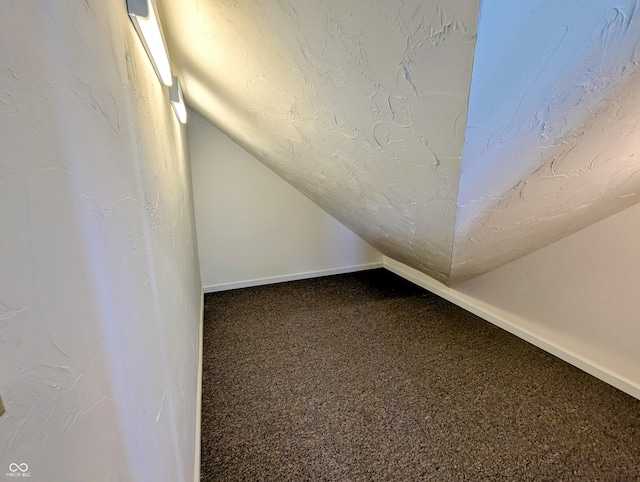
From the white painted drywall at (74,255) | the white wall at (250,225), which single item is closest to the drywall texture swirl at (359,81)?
the white painted drywall at (74,255)

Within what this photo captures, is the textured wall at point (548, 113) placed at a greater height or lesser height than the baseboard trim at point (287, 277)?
greater

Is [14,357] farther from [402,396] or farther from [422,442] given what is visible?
[402,396]

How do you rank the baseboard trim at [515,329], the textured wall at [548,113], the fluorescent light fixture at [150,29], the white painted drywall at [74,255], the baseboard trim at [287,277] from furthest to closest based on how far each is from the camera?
1. the baseboard trim at [287,277]
2. the baseboard trim at [515,329]
3. the fluorescent light fixture at [150,29]
4. the textured wall at [548,113]
5. the white painted drywall at [74,255]

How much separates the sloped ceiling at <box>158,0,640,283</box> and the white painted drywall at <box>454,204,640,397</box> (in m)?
0.27

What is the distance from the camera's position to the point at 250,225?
3.29 metres

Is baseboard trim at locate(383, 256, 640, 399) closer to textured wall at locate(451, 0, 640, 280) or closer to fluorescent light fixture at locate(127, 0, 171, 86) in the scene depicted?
textured wall at locate(451, 0, 640, 280)

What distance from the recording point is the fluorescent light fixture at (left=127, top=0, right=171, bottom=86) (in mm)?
731

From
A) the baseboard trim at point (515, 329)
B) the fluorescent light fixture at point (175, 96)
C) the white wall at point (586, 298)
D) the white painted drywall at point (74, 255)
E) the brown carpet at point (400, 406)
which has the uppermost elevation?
the fluorescent light fixture at point (175, 96)

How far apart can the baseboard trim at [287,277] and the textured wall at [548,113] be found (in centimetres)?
233

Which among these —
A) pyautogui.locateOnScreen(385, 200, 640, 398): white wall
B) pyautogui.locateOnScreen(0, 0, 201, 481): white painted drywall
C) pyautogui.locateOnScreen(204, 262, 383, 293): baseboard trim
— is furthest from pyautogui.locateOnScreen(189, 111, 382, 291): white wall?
pyautogui.locateOnScreen(0, 0, 201, 481): white painted drywall

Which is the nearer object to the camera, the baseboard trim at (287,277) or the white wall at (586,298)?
the white wall at (586,298)

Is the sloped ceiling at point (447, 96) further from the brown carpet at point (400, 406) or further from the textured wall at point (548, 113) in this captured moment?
the brown carpet at point (400, 406)

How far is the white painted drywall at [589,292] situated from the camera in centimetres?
170

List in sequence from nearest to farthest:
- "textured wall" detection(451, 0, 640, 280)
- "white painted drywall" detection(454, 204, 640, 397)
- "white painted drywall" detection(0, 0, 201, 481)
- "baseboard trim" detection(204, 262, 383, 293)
→ "white painted drywall" detection(0, 0, 201, 481) < "textured wall" detection(451, 0, 640, 280) < "white painted drywall" detection(454, 204, 640, 397) < "baseboard trim" detection(204, 262, 383, 293)
